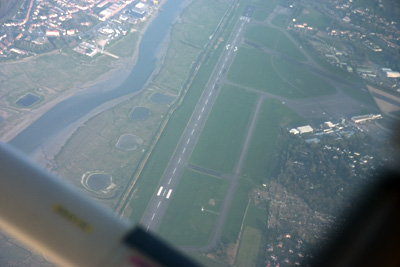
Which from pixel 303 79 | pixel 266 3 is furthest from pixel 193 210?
pixel 266 3

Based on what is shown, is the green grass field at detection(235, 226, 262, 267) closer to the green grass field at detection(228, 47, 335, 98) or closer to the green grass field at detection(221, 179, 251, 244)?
the green grass field at detection(221, 179, 251, 244)

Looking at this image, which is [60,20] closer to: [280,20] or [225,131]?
[225,131]

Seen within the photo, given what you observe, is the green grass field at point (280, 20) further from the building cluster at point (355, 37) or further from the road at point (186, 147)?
the road at point (186, 147)

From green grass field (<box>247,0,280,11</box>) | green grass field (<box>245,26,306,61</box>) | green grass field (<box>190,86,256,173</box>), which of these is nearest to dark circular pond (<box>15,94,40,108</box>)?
green grass field (<box>190,86,256,173</box>)

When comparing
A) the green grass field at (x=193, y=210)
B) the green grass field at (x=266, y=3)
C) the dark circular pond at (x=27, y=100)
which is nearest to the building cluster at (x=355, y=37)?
the green grass field at (x=266, y=3)

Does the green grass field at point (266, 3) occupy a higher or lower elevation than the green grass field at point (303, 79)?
higher
